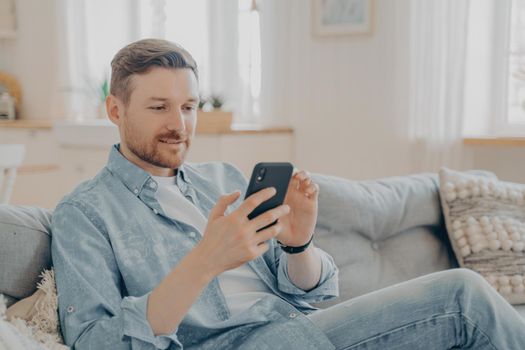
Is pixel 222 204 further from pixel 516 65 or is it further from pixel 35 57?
pixel 35 57

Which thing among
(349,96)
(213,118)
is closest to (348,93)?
(349,96)

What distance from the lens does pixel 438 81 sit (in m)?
3.41

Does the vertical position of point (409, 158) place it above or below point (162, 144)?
below

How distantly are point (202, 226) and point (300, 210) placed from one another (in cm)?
22

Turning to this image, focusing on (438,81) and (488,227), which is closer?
(488,227)

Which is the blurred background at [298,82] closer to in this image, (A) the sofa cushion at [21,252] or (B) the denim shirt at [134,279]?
(B) the denim shirt at [134,279]

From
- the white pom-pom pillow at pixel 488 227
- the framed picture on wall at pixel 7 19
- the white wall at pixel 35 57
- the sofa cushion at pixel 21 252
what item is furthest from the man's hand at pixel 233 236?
the framed picture on wall at pixel 7 19

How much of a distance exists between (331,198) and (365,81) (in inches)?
72.3

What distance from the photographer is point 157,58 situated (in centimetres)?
147

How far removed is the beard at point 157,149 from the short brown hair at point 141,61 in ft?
0.24

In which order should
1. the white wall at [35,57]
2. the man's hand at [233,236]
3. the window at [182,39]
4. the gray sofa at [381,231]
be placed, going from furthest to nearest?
the white wall at [35,57] → the window at [182,39] → the gray sofa at [381,231] → the man's hand at [233,236]

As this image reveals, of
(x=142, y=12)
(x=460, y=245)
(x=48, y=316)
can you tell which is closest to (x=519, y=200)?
(x=460, y=245)

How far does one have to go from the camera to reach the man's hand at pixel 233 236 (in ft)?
3.80

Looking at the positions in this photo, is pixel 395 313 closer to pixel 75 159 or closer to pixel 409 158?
Answer: pixel 409 158
